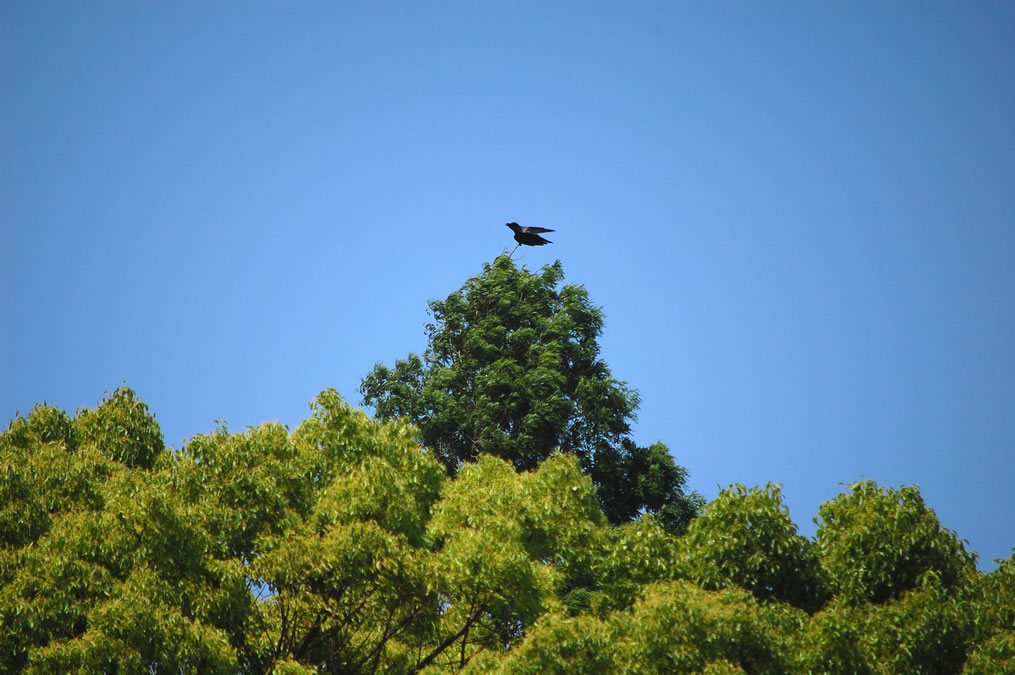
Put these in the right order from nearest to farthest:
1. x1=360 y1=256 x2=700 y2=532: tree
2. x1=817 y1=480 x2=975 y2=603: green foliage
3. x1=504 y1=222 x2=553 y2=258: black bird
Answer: x1=817 y1=480 x2=975 y2=603: green foliage
x1=504 y1=222 x2=553 y2=258: black bird
x1=360 y1=256 x2=700 y2=532: tree

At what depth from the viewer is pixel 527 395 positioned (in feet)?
112

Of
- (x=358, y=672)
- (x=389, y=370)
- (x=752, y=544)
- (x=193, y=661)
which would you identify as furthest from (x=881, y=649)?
(x=389, y=370)

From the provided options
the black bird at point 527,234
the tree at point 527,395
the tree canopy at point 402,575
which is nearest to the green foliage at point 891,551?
the tree canopy at point 402,575

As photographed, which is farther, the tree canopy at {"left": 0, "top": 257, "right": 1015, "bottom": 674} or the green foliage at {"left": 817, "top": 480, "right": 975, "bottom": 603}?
the green foliage at {"left": 817, "top": 480, "right": 975, "bottom": 603}

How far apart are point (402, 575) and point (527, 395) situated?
17326 mm

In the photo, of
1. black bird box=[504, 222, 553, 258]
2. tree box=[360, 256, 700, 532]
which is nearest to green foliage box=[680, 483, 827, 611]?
black bird box=[504, 222, 553, 258]

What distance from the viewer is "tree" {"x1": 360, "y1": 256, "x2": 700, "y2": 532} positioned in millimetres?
33625

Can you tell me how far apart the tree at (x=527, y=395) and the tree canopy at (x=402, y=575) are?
1335cm

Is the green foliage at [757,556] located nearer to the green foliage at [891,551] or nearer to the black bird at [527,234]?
the green foliage at [891,551]

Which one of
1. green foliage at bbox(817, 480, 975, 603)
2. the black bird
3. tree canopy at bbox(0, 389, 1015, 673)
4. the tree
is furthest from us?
the tree

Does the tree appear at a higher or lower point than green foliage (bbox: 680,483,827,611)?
higher

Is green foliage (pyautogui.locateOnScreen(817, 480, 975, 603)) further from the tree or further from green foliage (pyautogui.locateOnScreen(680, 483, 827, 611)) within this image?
the tree

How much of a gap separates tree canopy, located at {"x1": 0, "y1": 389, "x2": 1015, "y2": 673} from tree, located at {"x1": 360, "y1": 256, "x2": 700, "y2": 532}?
13352 mm

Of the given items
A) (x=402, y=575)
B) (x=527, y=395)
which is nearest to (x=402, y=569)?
(x=402, y=575)
